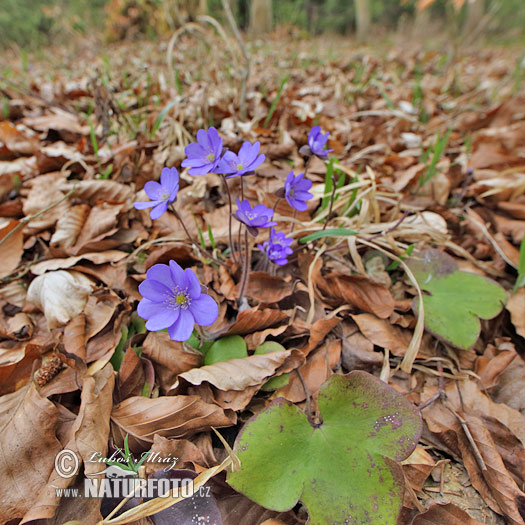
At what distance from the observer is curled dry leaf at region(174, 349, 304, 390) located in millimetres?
952

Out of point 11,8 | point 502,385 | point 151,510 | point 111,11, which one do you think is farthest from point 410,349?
point 11,8

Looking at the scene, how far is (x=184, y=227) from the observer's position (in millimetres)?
1041

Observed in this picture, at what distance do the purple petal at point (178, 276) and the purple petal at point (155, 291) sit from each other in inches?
1.2

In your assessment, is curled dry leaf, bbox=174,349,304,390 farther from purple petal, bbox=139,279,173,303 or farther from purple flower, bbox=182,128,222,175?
purple flower, bbox=182,128,222,175

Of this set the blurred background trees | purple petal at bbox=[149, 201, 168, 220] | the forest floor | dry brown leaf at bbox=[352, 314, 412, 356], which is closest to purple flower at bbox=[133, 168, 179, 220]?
purple petal at bbox=[149, 201, 168, 220]

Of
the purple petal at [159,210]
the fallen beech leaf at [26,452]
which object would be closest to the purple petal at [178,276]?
the purple petal at [159,210]

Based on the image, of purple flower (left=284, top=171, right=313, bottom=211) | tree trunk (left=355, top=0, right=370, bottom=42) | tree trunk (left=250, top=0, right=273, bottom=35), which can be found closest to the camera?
purple flower (left=284, top=171, right=313, bottom=211)

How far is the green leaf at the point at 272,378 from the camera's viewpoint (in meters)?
1.01

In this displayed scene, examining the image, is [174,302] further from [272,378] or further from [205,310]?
[272,378]

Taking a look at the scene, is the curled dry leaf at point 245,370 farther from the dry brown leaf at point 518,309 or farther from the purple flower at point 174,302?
the dry brown leaf at point 518,309

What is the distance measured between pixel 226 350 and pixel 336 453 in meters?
0.41

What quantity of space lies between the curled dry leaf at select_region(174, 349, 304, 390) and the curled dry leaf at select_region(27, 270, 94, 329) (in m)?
0.49

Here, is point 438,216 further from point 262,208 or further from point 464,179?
point 262,208

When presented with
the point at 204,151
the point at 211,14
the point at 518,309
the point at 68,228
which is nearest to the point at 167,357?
the point at 204,151
